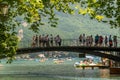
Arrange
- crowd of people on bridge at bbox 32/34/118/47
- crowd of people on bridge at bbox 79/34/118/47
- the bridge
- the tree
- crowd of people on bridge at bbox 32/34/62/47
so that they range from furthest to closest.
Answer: the bridge < crowd of people on bridge at bbox 32/34/62/47 < crowd of people on bridge at bbox 32/34/118/47 < crowd of people on bridge at bbox 79/34/118/47 < the tree

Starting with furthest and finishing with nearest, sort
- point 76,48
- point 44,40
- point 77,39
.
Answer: point 76,48, point 44,40, point 77,39

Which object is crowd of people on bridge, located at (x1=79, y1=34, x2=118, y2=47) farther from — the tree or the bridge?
the tree

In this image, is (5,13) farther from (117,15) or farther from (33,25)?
(117,15)

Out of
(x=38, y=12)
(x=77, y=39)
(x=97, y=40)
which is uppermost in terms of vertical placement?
(x=38, y=12)

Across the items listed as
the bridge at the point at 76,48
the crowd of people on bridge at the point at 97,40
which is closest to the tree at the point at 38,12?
the crowd of people on bridge at the point at 97,40

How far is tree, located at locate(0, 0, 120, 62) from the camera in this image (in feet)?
69.7

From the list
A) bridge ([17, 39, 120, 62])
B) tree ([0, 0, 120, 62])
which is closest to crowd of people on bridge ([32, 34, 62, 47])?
bridge ([17, 39, 120, 62])

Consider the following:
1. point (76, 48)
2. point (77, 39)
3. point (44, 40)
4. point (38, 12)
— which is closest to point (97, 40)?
point (77, 39)

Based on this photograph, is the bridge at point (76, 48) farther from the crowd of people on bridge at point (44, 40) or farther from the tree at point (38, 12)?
the tree at point (38, 12)

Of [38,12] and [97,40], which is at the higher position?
[38,12]

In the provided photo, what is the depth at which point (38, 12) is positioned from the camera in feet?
73.3

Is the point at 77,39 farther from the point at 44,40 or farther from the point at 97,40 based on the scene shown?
the point at 44,40

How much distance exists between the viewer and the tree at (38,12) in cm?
2125

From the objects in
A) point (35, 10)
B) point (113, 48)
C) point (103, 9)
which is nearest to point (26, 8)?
point (35, 10)
